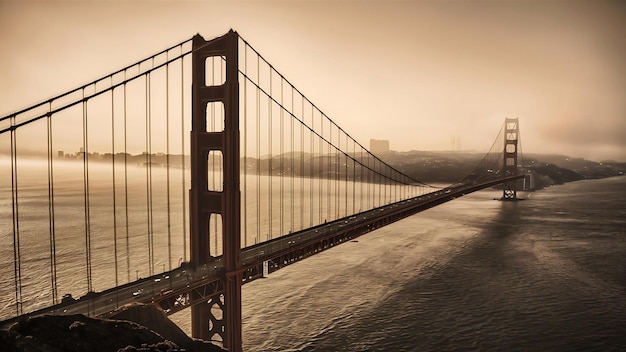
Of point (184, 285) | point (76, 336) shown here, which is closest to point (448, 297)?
point (184, 285)

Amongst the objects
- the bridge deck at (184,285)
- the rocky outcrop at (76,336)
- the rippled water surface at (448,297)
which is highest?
the rocky outcrop at (76,336)

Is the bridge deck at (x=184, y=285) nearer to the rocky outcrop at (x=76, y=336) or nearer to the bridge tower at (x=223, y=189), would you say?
the bridge tower at (x=223, y=189)

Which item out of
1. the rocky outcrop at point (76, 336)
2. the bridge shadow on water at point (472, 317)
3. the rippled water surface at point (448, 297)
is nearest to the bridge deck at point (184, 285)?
the rocky outcrop at point (76, 336)

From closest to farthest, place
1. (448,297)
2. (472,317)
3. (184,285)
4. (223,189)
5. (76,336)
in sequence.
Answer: (76,336) < (184,285) < (223,189) < (472,317) < (448,297)

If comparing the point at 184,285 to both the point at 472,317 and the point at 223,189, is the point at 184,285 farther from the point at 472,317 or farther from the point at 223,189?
the point at 472,317

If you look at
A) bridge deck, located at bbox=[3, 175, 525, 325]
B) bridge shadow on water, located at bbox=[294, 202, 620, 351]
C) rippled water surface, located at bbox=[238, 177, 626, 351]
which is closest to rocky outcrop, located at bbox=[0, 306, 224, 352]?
bridge deck, located at bbox=[3, 175, 525, 325]
